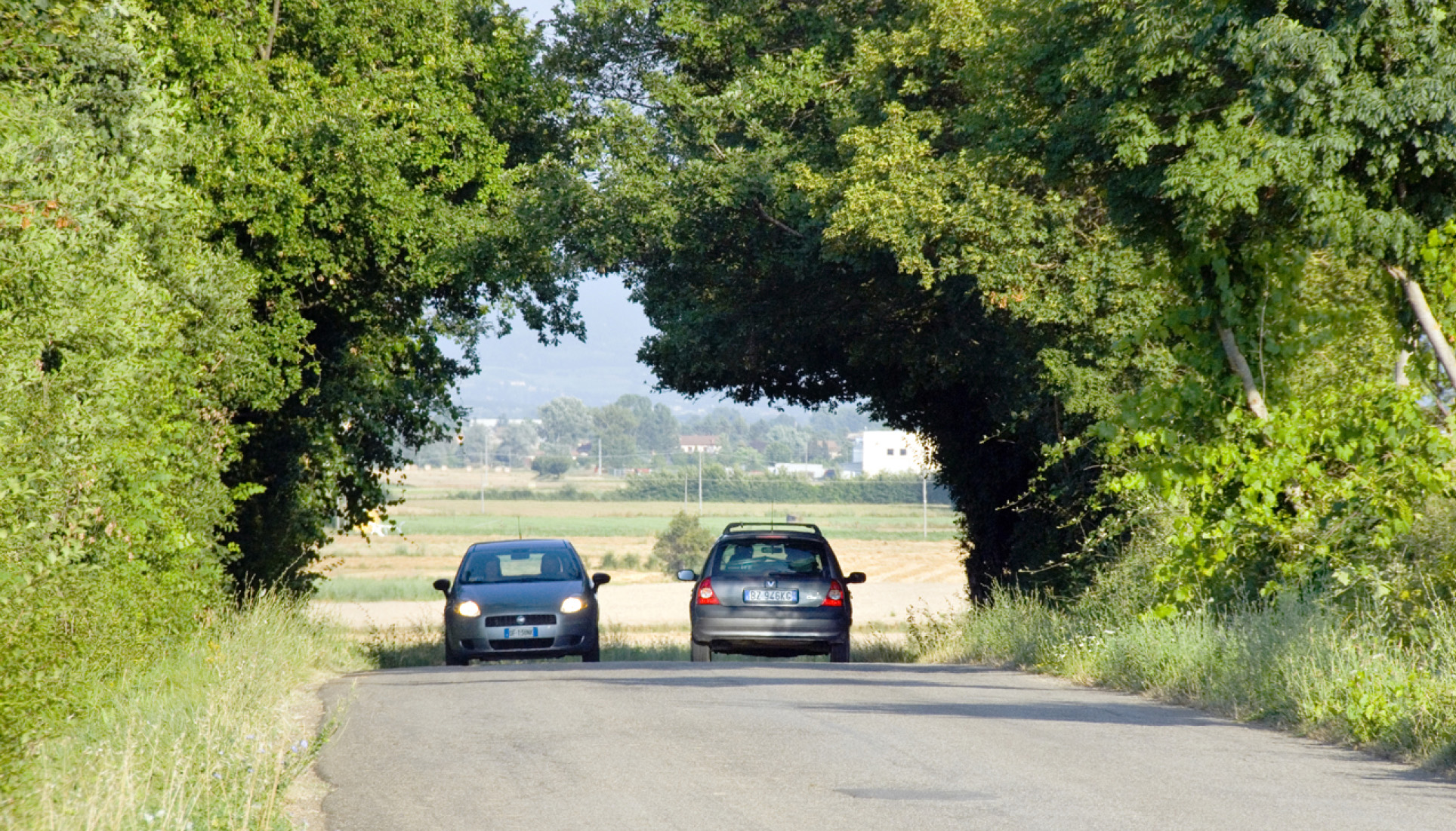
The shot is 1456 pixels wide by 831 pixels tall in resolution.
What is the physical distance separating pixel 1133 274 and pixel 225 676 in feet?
37.8

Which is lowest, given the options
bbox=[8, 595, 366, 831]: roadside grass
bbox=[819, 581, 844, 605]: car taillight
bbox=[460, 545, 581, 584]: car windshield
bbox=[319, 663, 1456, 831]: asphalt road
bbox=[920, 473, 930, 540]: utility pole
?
bbox=[319, 663, 1456, 831]: asphalt road

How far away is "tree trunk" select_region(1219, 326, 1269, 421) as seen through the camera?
41.7 ft

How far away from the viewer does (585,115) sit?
28.1 meters

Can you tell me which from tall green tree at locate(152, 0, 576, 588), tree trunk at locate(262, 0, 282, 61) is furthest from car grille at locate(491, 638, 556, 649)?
tree trunk at locate(262, 0, 282, 61)

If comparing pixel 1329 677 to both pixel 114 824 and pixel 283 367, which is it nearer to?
pixel 114 824

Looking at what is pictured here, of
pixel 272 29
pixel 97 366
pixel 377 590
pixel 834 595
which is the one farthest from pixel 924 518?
pixel 97 366

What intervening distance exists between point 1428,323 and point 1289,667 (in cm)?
267

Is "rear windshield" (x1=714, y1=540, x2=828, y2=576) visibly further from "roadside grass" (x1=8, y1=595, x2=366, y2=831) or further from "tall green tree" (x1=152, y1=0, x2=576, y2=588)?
"tall green tree" (x1=152, y1=0, x2=576, y2=588)

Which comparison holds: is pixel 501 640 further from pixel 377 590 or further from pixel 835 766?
pixel 377 590

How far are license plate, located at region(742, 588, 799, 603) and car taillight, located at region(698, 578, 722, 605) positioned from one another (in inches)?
13.7

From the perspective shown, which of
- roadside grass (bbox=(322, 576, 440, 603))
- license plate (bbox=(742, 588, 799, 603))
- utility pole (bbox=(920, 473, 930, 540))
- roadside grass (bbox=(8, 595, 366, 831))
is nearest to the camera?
roadside grass (bbox=(8, 595, 366, 831))

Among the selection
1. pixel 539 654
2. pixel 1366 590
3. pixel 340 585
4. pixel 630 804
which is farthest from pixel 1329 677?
pixel 340 585

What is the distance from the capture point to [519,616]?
1953 cm

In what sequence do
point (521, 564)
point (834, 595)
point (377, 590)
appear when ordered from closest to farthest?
point (834, 595) < point (521, 564) < point (377, 590)
